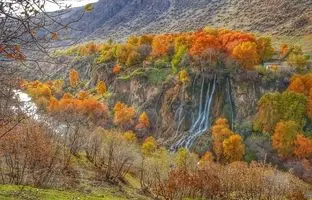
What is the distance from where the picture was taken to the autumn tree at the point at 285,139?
8681 centimetres

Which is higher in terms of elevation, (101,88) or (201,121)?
(101,88)

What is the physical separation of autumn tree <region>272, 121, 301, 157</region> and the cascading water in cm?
1551

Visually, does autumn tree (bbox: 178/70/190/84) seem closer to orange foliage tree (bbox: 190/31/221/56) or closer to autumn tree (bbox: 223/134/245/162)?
orange foliage tree (bbox: 190/31/221/56)

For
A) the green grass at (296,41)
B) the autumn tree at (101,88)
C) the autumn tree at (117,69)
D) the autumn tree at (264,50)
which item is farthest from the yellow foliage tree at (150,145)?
the green grass at (296,41)

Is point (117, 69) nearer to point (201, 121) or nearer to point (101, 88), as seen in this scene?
point (101, 88)

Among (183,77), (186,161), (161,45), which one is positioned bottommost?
(186,161)

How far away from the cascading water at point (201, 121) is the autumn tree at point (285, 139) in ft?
50.9

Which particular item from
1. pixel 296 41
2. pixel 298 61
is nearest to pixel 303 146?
pixel 298 61

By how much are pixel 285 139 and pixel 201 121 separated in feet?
65.8

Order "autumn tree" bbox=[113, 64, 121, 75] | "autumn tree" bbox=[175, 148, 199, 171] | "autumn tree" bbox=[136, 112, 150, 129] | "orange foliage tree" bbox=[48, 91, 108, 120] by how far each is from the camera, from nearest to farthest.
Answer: "autumn tree" bbox=[175, 148, 199, 171]
"autumn tree" bbox=[136, 112, 150, 129]
"orange foliage tree" bbox=[48, 91, 108, 120]
"autumn tree" bbox=[113, 64, 121, 75]

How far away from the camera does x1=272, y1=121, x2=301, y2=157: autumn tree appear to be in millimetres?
86812

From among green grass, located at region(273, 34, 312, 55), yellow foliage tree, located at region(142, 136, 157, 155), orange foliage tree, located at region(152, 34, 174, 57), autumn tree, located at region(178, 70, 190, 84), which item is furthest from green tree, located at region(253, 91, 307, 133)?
green grass, located at region(273, 34, 312, 55)

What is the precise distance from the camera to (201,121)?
10038 centimetres

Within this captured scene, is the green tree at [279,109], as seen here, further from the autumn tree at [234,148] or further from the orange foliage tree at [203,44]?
the orange foliage tree at [203,44]
